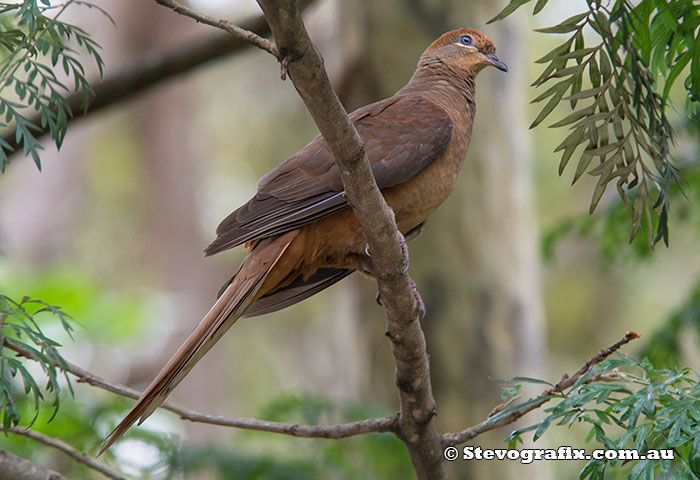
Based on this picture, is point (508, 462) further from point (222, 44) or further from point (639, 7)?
point (639, 7)

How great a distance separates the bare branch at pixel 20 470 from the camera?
7.15 ft

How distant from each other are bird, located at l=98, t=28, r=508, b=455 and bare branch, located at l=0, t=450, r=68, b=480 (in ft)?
2.60

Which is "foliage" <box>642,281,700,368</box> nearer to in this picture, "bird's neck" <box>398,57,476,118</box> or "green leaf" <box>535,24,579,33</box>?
"bird's neck" <box>398,57,476,118</box>

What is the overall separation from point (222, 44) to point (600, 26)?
2.89m

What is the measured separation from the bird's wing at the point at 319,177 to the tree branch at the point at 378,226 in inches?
25.6

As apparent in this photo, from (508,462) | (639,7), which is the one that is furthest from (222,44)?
(508,462)

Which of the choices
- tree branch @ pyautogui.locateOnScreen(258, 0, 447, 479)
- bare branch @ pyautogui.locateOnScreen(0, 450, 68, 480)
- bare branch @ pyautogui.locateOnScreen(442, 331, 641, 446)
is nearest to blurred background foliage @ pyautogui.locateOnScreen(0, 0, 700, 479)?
bare branch @ pyautogui.locateOnScreen(442, 331, 641, 446)

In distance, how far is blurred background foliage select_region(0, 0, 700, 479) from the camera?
436 centimetres

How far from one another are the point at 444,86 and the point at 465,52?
30 cm

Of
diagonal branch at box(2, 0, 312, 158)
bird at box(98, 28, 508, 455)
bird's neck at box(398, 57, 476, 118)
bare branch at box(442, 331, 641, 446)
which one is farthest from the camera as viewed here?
diagonal branch at box(2, 0, 312, 158)

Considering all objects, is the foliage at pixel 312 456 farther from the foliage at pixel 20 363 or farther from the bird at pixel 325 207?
the foliage at pixel 20 363

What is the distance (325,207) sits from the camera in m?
2.95

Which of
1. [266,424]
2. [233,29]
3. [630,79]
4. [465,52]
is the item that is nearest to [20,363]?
[266,424]

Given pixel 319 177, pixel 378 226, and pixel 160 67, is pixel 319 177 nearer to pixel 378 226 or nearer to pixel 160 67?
pixel 378 226
